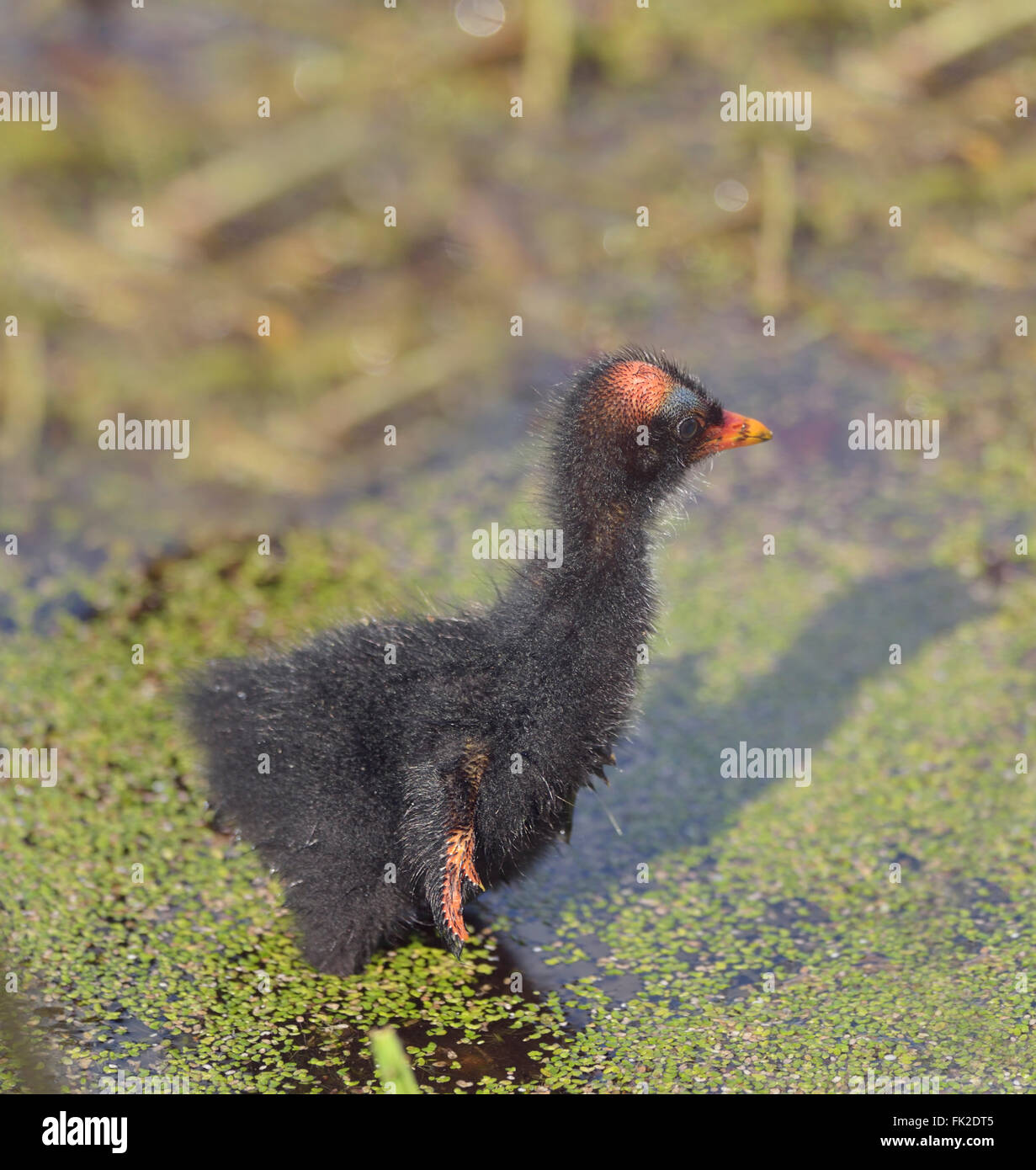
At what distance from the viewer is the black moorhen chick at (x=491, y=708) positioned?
471cm

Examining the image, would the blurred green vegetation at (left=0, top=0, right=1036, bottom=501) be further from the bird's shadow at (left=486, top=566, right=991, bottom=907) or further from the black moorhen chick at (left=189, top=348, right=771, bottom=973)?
the black moorhen chick at (left=189, top=348, right=771, bottom=973)

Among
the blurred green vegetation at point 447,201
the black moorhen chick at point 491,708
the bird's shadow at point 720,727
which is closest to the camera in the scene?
the black moorhen chick at point 491,708

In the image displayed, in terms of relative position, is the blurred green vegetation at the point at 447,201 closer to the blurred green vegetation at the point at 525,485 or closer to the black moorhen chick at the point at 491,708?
the blurred green vegetation at the point at 525,485

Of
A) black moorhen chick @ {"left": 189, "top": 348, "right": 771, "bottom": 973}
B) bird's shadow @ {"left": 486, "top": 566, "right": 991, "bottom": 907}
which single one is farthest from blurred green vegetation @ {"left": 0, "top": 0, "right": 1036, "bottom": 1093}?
black moorhen chick @ {"left": 189, "top": 348, "right": 771, "bottom": 973}

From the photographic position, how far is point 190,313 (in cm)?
889

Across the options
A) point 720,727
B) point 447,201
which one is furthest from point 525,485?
point 447,201

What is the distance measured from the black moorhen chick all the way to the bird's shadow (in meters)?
0.60

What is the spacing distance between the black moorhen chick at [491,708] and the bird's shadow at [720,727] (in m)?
0.60

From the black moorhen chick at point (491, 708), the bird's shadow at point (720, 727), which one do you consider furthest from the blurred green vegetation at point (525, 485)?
the black moorhen chick at point (491, 708)

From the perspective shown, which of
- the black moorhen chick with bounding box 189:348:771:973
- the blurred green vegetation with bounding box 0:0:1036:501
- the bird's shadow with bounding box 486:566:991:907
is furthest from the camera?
the blurred green vegetation with bounding box 0:0:1036:501

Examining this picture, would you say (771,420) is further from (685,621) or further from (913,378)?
(685,621)

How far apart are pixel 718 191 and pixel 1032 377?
2.33 metres

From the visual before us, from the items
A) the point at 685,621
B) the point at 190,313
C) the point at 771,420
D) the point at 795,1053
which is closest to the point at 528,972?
the point at 795,1053

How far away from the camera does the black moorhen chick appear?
471cm
